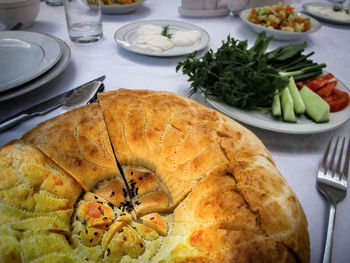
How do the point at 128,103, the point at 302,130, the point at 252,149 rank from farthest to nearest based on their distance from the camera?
the point at 302,130, the point at 128,103, the point at 252,149

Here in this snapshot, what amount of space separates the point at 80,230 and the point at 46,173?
229 millimetres

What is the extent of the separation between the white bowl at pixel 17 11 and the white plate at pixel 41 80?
77cm

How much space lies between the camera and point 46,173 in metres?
0.95

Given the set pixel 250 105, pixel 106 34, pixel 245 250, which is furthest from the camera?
pixel 106 34

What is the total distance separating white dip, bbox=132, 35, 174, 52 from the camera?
2.02 metres

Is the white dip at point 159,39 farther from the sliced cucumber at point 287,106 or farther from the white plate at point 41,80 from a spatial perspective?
the sliced cucumber at point 287,106

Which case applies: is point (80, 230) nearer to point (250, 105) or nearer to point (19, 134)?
point (19, 134)

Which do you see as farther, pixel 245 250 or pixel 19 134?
pixel 19 134

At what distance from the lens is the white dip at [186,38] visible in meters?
2.11

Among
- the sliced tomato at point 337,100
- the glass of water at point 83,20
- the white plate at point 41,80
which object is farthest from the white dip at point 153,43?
the sliced tomato at point 337,100

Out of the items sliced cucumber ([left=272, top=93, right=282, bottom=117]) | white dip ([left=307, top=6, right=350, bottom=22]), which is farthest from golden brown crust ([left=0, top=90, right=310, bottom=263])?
white dip ([left=307, top=6, right=350, bottom=22])

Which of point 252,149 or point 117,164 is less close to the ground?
Result: point 252,149

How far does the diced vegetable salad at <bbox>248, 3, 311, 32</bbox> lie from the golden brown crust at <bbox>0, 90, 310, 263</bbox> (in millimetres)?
1800

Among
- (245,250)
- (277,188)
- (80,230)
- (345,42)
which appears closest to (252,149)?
(277,188)
